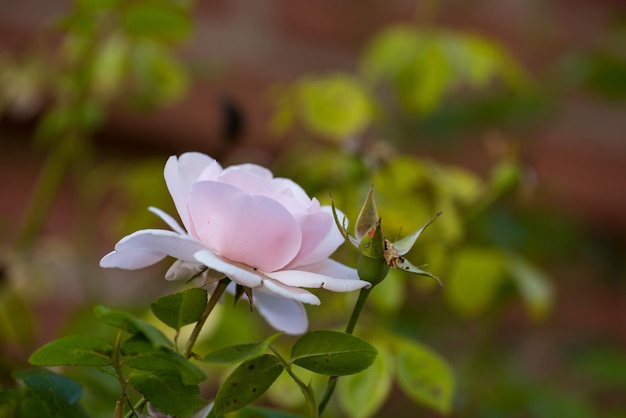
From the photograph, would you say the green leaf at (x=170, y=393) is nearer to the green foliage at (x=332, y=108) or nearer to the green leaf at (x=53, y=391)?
the green leaf at (x=53, y=391)

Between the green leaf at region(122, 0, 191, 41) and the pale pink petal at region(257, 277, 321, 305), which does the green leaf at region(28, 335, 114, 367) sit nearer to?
the pale pink petal at region(257, 277, 321, 305)

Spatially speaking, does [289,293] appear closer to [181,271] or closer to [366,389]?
[181,271]

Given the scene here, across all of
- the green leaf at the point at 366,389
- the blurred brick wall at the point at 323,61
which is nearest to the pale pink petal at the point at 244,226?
the green leaf at the point at 366,389

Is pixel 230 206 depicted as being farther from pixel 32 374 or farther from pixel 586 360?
pixel 586 360

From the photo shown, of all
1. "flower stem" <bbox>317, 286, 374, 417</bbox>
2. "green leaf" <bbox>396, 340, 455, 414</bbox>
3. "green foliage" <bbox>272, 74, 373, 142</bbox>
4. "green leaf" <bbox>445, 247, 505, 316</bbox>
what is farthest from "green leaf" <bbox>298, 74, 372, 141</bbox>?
"flower stem" <bbox>317, 286, 374, 417</bbox>

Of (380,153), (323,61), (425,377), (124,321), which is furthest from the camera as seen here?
(323,61)

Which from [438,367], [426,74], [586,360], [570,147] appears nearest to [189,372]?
[438,367]

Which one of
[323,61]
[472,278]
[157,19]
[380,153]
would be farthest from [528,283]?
[323,61]
